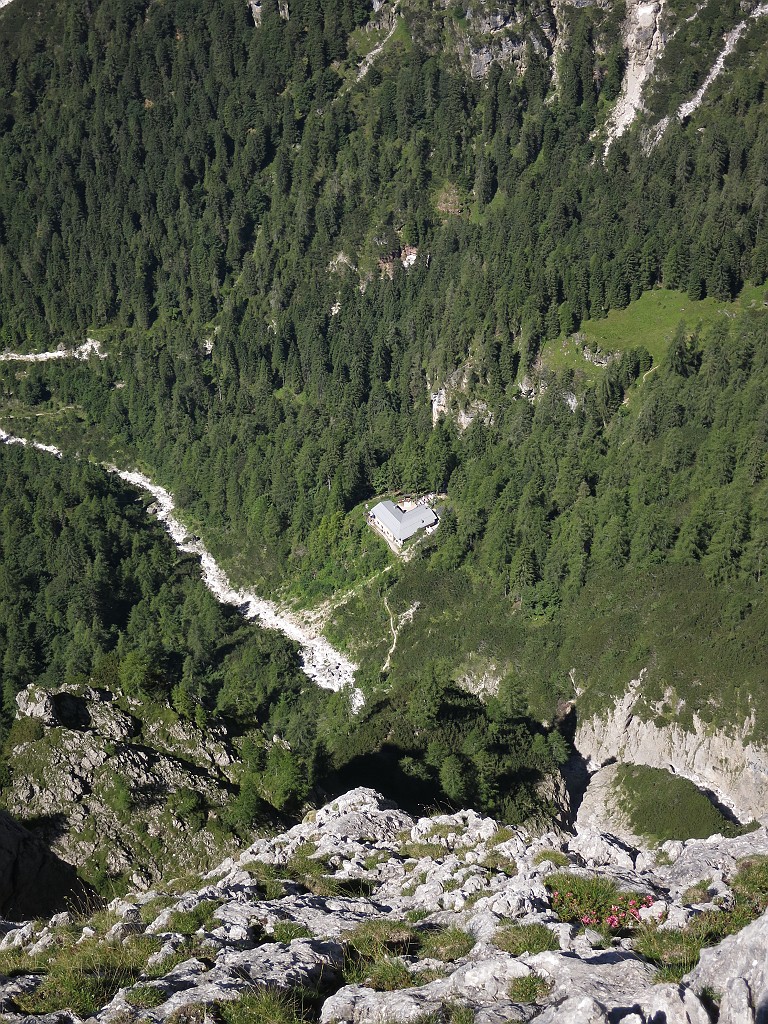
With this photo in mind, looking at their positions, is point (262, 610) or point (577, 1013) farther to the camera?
point (262, 610)

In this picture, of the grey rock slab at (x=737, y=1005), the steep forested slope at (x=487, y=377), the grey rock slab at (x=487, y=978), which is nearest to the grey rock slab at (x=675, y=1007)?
the grey rock slab at (x=737, y=1005)

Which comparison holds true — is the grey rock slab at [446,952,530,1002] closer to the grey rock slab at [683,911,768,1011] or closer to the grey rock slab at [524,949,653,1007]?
the grey rock slab at [524,949,653,1007]

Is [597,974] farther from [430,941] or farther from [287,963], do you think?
[287,963]

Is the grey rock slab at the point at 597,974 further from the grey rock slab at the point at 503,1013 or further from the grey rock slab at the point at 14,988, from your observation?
the grey rock slab at the point at 14,988

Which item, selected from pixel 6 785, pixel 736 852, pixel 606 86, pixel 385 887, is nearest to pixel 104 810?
pixel 6 785

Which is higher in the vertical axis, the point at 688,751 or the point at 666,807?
the point at 688,751

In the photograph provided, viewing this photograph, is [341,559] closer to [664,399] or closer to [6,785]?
[664,399]

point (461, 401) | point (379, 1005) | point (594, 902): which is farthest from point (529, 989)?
point (461, 401)
